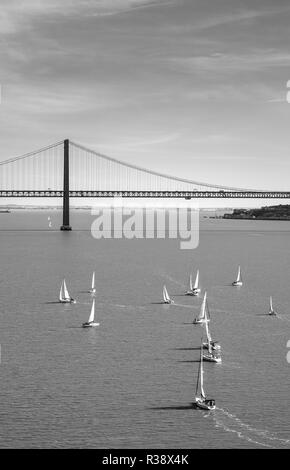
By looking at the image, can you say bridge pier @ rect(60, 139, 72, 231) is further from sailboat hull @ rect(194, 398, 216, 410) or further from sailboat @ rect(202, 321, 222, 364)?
sailboat hull @ rect(194, 398, 216, 410)

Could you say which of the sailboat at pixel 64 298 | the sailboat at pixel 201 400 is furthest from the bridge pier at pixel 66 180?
the sailboat at pixel 201 400

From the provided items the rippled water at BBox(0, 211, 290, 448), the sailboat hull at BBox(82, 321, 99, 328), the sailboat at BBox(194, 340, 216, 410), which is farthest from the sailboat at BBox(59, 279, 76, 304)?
the sailboat at BBox(194, 340, 216, 410)

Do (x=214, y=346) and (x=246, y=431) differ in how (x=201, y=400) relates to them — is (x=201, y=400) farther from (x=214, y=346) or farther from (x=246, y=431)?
(x=214, y=346)

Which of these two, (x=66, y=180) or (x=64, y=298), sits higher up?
(x=66, y=180)

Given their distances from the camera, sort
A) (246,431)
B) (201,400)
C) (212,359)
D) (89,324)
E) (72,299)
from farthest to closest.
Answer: (72,299) → (89,324) → (212,359) → (201,400) → (246,431)

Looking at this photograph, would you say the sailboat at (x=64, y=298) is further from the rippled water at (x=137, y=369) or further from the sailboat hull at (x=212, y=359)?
the sailboat hull at (x=212, y=359)

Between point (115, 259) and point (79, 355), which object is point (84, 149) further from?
point (79, 355)

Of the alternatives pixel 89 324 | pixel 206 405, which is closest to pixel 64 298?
pixel 89 324

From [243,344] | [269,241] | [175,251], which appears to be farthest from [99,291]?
[269,241]
